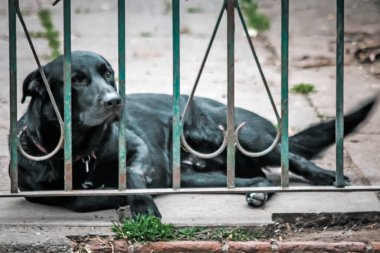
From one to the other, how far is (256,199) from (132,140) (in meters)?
0.87

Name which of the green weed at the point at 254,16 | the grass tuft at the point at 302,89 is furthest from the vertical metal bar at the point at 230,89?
the green weed at the point at 254,16

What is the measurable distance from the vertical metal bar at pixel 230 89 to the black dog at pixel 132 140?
0.41 meters

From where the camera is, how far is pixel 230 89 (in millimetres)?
4715

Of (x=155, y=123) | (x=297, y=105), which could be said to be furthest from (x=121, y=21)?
(x=297, y=105)

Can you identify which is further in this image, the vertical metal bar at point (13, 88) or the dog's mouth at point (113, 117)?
the dog's mouth at point (113, 117)

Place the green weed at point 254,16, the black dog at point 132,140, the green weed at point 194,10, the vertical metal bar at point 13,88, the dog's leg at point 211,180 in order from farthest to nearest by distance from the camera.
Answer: the green weed at point 194,10 < the green weed at point 254,16 < the dog's leg at point 211,180 < the black dog at point 132,140 < the vertical metal bar at point 13,88

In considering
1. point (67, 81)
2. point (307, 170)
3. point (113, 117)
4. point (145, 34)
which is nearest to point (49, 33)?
point (145, 34)

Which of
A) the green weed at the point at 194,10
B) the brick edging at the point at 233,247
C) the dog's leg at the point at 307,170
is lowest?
the brick edging at the point at 233,247

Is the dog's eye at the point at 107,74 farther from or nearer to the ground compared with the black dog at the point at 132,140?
farther from the ground

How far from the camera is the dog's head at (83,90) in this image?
4.87 meters

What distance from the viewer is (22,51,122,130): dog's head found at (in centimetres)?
487

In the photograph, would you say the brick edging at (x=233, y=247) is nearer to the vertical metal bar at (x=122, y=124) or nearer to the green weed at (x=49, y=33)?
the vertical metal bar at (x=122, y=124)

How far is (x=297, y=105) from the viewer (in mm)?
7531

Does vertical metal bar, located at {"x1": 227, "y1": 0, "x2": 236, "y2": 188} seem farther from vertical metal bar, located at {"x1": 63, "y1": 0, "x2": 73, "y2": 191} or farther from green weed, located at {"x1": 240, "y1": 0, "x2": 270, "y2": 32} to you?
green weed, located at {"x1": 240, "y1": 0, "x2": 270, "y2": 32}
